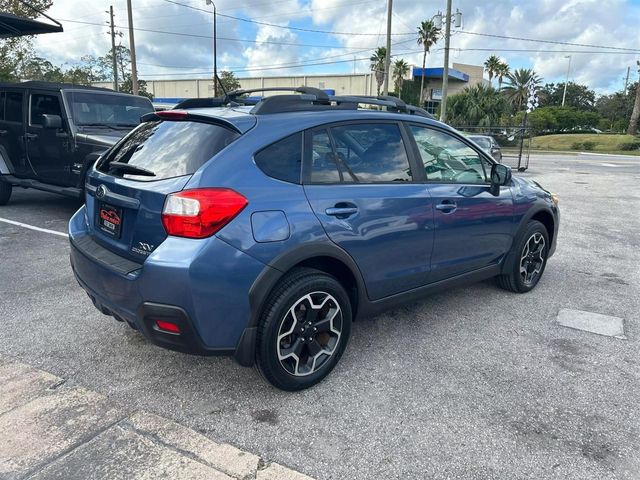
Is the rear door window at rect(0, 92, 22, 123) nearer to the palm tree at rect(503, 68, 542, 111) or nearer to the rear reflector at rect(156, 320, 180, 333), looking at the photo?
the rear reflector at rect(156, 320, 180, 333)

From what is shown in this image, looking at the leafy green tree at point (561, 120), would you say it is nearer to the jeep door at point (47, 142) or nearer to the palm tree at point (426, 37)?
the palm tree at point (426, 37)

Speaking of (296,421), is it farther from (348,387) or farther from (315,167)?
(315,167)

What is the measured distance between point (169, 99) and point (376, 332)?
220 feet

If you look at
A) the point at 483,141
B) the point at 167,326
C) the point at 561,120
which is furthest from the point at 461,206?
the point at 561,120

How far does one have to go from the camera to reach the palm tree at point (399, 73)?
55.2 meters

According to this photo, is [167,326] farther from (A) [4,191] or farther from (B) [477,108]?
(B) [477,108]

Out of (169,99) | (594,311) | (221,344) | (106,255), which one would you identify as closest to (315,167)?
(221,344)

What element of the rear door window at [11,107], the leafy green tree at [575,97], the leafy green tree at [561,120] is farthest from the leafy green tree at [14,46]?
the leafy green tree at [575,97]

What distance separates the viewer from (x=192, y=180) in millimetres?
2588

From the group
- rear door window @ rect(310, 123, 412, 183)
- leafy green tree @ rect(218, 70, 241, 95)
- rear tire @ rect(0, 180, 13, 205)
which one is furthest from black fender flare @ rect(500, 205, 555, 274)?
leafy green tree @ rect(218, 70, 241, 95)

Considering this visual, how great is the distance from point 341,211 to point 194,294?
102 cm

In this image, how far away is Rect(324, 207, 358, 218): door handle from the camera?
2.92 m

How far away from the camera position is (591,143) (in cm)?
3919

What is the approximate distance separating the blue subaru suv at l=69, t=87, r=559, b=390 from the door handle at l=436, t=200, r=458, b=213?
1 cm
